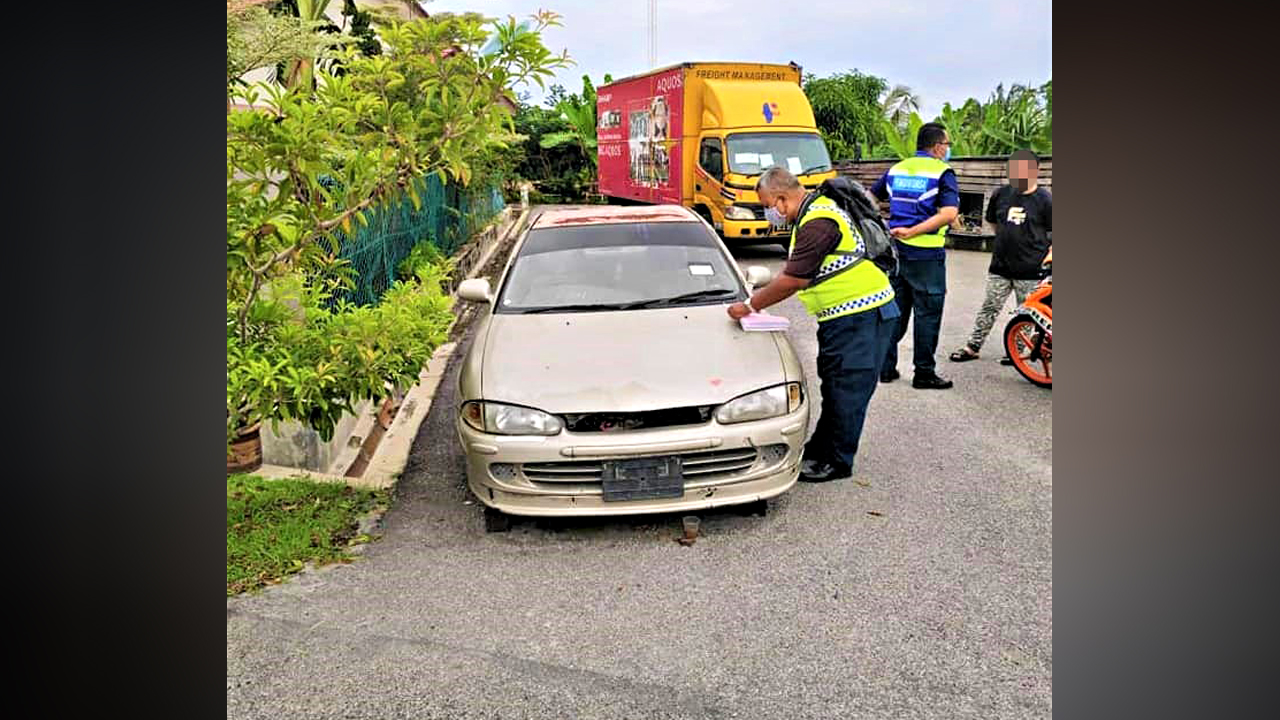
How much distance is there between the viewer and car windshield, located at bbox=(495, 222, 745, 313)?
6.24 meters

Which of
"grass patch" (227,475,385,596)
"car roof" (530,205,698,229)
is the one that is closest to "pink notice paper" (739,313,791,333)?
"car roof" (530,205,698,229)

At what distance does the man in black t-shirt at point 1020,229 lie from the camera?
8523mm

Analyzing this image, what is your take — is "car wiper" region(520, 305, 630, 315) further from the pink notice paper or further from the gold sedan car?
the pink notice paper

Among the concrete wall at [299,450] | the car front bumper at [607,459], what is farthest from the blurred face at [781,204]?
the concrete wall at [299,450]

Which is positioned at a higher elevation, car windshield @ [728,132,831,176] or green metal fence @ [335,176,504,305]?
car windshield @ [728,132,831,176]

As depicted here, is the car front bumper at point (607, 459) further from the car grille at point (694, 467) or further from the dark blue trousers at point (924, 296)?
the dark blue trousers at point (924, 296)

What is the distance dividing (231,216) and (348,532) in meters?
1.78

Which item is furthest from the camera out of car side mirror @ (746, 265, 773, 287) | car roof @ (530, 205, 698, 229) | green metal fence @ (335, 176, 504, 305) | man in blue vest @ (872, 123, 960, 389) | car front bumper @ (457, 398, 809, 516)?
green metal fence @ (335, 176, 504, 305)

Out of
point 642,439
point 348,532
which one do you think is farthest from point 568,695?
point 348,532

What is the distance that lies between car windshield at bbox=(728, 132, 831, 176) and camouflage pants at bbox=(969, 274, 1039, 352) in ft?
25.8
